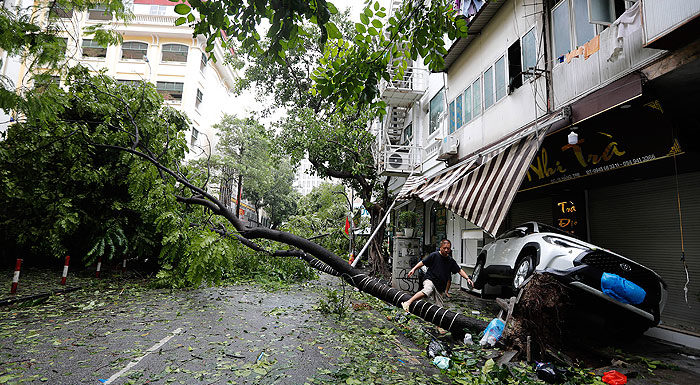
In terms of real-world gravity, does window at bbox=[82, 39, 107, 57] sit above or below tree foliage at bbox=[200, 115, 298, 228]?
above

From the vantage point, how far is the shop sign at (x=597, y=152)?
621cm

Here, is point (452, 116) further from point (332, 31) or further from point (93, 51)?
point (93, 51)

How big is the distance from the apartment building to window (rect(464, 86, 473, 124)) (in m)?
0.83

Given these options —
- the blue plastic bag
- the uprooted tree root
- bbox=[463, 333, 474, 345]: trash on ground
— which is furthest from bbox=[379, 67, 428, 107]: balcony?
bbox=[463, 333, 474, 345]: trash on ground

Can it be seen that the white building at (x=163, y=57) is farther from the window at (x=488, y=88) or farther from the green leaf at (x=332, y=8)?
the green leaf at (x=332, y=8)

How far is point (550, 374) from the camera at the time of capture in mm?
4188

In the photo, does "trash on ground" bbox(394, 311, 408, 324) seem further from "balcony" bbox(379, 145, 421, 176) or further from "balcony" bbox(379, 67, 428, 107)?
"balcony" bbox(379, 67, 428, 107)

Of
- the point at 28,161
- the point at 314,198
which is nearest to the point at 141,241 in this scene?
the point at 28,161

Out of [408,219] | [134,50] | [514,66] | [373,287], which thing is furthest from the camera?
[134,50]

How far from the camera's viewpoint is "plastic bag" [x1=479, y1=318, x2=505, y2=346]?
17.2 feet

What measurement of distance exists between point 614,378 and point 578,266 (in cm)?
162

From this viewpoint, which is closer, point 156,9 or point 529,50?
point 529,50

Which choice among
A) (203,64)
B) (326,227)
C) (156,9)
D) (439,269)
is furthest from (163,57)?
(439,269)

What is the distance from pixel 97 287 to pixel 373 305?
7.36 m
